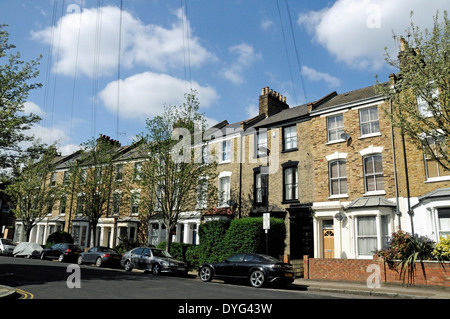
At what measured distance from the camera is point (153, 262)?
18.9m

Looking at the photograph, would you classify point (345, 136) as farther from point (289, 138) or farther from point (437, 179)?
point (437, 179)

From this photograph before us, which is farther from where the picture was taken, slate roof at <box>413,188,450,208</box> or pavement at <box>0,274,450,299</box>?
slate roof at <box>413,188,450,208</box>

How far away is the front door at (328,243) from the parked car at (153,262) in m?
8.46

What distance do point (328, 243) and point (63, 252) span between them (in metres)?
19.2

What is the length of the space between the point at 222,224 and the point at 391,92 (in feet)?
41.2

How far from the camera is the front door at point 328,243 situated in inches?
828

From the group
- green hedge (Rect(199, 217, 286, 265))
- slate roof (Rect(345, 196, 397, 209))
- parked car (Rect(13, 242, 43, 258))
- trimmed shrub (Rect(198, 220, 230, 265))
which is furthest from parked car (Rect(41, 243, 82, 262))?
slate roof (Rect(345, 196, 397, 209))

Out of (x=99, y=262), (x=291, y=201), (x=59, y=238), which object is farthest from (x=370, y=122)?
(x=59, y=238)

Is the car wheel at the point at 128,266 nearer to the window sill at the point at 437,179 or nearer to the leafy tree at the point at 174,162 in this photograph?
the leafy tree at the point at 174,162

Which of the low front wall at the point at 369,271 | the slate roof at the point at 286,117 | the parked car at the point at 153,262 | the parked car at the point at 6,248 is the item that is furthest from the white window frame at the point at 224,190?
the parked car at the point at 6,248

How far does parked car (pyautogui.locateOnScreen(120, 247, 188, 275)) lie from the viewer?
1842 centimetres

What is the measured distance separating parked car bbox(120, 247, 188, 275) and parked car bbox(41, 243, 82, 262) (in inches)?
295

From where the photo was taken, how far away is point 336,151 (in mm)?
21719

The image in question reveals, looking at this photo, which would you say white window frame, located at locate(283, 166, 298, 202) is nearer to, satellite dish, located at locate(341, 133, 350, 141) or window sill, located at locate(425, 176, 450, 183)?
satellite dish, located at locate(341, 133, 350, 141)
